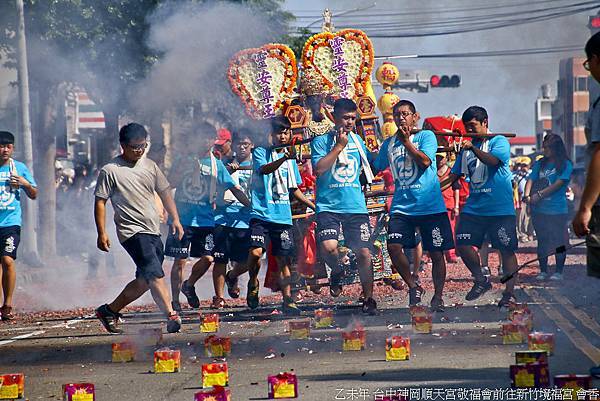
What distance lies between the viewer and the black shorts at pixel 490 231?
32.4 feet

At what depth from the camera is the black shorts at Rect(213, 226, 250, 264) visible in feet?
37.8

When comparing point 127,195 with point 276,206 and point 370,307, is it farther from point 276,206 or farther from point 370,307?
point 370,307

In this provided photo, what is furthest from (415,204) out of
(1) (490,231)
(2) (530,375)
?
(2) (530,375)

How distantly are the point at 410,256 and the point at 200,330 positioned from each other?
405 cm

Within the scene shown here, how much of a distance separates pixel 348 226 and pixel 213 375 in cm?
375

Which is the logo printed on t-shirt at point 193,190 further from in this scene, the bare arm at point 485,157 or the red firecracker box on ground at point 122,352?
the red firecracker box on ground at point 122,352

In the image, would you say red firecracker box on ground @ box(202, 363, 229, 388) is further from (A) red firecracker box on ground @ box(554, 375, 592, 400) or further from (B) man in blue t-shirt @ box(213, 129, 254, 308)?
(B) man in blue t-shirt @ box(213, 129, 254, 308)

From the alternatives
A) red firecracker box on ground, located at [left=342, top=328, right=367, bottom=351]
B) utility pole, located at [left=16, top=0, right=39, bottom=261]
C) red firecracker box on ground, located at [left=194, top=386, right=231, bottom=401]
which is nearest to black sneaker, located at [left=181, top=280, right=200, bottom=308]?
red firecracker box on ground, located at [left=342, top=328, right=367, bottom=351]

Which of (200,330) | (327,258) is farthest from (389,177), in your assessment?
(200,330)

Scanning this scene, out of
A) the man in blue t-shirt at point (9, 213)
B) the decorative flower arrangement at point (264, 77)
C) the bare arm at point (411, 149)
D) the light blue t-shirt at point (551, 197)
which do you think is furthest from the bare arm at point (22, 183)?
the light blue t-shirt at point (551, 197)

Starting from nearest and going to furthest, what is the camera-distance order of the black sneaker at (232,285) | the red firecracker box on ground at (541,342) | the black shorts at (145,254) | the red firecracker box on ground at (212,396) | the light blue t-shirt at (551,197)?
1. the red firecracker box on ground at (212,396)
2. the red firecracker box on ground at (541,342)
3. the black shorts at (145,254)
4. the black sneaker at (232,285)
5. the light blue t-shirt at (551,197)

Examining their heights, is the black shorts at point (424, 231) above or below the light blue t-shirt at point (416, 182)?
below

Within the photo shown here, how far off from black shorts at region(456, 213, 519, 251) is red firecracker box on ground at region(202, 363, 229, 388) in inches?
157

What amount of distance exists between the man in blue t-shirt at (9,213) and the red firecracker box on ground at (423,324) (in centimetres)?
446
